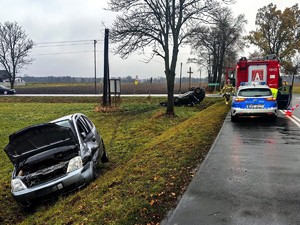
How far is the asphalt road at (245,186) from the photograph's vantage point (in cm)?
443

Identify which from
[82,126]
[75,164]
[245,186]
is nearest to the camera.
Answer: [245,186]

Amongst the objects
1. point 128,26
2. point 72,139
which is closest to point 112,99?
point 128,26

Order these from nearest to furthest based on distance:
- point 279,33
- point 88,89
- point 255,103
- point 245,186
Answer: point 245,186 < point 255,103 < point 279,33 < point 88,89

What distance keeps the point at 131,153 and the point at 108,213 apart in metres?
6.70

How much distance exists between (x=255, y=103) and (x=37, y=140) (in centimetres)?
940

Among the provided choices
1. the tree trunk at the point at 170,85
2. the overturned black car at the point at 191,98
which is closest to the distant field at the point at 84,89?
the overturned black car at the point at 191,98

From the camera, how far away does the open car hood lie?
7.47 m

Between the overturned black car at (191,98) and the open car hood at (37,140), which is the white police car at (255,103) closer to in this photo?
the open car hood at (37,140)

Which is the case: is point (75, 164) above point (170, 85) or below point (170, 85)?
below

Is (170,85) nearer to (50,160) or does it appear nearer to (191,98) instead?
(191,98)

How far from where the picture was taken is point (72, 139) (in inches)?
299

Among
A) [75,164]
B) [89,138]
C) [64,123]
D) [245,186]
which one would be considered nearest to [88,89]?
[64,123]

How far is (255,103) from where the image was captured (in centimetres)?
1338

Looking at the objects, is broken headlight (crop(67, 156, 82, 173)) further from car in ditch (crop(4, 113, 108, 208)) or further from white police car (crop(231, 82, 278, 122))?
white police car (crop(231, 82, 278, 122))
